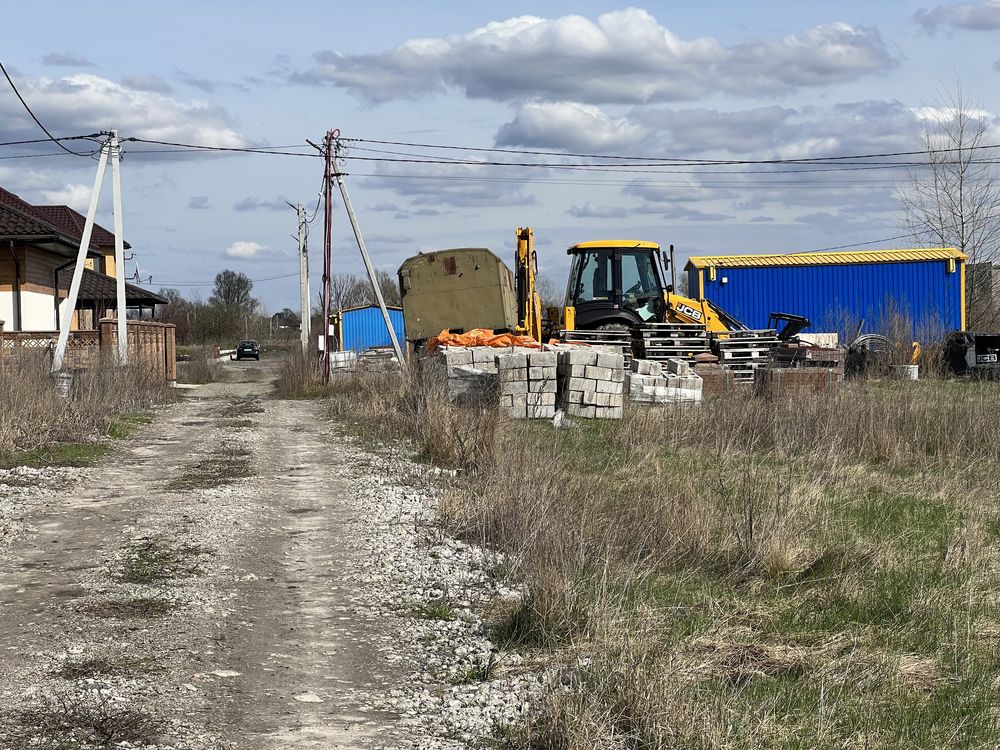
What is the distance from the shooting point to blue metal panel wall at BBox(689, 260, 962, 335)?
3472 cm

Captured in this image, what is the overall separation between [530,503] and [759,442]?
6121 mm

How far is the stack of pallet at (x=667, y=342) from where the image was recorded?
2236cm

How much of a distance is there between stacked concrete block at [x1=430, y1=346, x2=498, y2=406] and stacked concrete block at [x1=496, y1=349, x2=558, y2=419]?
0.80 ft

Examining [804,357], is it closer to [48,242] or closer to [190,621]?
[190,621]

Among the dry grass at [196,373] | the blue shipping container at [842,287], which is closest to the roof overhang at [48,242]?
the dry grass at [196,373]

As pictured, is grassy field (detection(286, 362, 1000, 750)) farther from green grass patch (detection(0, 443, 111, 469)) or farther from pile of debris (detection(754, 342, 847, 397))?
green grass patch (detection(0, 443, 111, 469))

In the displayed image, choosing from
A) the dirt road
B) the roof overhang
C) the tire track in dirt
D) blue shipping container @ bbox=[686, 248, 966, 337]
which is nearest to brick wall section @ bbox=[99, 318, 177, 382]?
the roof overhang

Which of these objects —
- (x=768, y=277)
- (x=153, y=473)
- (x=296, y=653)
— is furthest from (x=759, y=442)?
(x=768, y=277)

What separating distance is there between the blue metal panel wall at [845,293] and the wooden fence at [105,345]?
1748cm

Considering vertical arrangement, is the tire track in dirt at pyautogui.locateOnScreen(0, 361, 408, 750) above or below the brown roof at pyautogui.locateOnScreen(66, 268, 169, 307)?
below

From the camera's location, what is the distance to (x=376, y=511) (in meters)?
9.77

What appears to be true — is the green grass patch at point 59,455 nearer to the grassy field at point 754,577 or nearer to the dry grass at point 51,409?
the dry grass at point 51,409


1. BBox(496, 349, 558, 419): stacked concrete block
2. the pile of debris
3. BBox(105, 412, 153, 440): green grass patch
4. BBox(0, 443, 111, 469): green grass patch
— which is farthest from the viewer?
the pile of debris

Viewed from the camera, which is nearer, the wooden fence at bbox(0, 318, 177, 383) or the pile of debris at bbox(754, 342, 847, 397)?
the pile of debris at bbox(754, 342, 847, 397)
